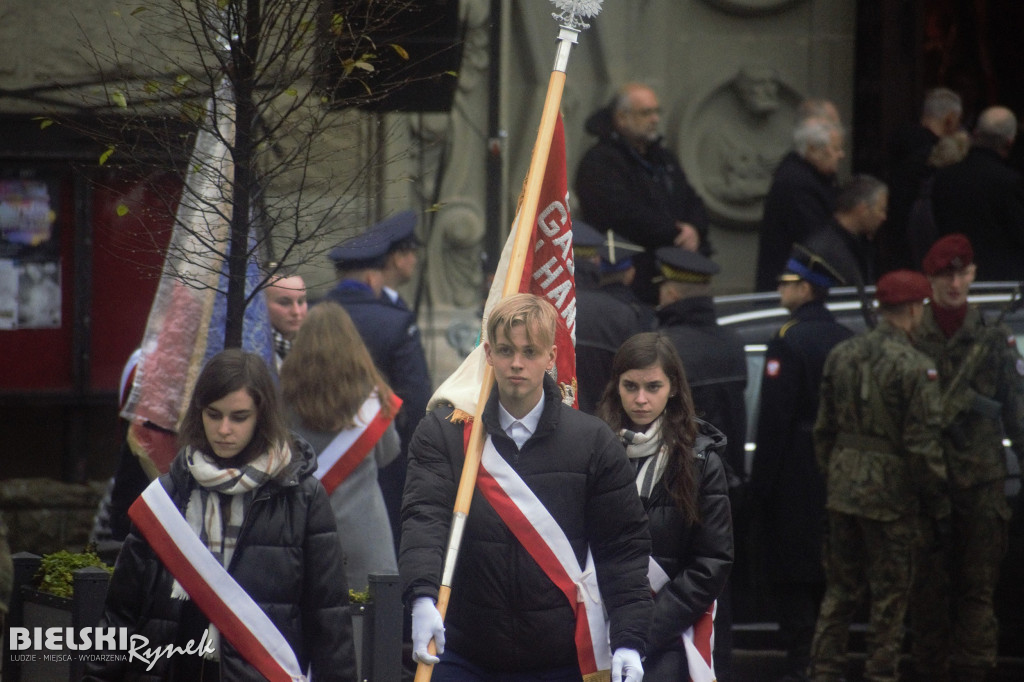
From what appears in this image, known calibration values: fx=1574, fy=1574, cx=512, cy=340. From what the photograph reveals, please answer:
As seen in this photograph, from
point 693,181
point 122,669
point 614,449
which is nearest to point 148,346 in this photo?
point 122,669

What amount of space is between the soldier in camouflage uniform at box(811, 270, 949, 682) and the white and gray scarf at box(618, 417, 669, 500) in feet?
7.64

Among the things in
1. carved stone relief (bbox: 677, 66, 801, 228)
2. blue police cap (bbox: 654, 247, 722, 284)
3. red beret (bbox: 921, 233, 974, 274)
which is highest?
carved stone relief (bbox: 677, 66, 801, 228)

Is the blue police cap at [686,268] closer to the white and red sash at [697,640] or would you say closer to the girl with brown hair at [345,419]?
the girl with brown hair at [345,419]

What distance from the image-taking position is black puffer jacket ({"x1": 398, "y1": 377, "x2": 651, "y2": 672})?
445 cm

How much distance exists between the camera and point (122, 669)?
4574 mm

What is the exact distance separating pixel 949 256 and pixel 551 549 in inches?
157

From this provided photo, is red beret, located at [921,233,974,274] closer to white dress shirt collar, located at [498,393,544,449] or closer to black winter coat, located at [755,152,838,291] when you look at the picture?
black winter coat, located at [755,152,838,291]

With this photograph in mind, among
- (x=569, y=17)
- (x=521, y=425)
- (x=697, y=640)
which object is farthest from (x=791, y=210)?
(x=521, y=425)

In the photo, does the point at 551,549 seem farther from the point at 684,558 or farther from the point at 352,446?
the point at 352,446

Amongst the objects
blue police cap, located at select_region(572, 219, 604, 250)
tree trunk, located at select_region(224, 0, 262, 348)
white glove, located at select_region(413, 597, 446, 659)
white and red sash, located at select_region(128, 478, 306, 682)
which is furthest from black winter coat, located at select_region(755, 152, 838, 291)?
white glove, located at select_region(413, 597, 446, 659)

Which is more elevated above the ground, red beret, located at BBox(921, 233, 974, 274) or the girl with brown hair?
red beret, located at BBox(921, 233, 974, 274)

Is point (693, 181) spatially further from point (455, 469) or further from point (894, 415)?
point (455, 469)

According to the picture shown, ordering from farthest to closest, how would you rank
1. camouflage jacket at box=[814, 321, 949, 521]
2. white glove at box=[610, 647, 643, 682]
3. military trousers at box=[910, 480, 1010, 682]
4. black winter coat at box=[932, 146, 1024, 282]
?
1. black winter coat at box=[932, 146, 1024, 282]
2. military trousers at box=[910, 480, 1010, 682]
3. camouflage jacket at box=[814, 321, 949, 521]
4. white glove at box=[610, 647, 643, 682]

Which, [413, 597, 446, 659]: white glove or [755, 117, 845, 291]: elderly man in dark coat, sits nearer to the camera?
[413, 597, 446, 659]: white glove
